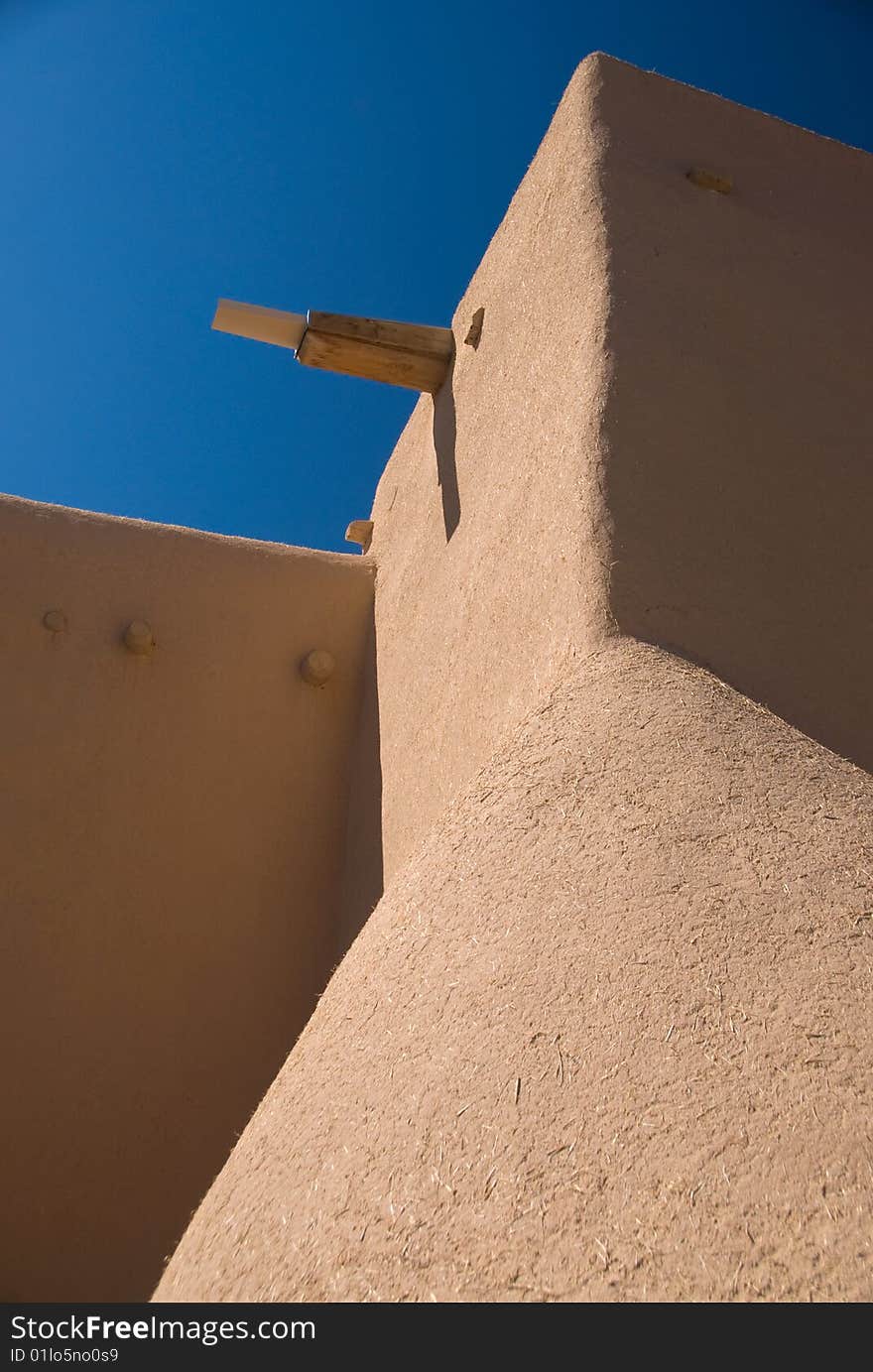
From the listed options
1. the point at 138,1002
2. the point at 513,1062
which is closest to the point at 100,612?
the point at 138,1002

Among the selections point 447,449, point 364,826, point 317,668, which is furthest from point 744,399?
point 317,668

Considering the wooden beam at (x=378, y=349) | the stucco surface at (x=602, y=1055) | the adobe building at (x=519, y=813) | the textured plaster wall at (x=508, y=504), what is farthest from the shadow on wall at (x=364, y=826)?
the stucco surface at (x=602, y=1055)

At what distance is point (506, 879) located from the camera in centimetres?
243

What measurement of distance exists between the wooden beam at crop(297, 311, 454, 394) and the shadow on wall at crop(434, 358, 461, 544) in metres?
0.09

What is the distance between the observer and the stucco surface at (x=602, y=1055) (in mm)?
1574

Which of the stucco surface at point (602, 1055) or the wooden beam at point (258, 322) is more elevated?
the wooden beam at point (258, 322)

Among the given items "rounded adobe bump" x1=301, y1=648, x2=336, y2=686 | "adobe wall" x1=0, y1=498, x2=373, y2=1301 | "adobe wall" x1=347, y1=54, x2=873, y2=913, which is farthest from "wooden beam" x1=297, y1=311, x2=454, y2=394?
"rounded adobe bump" x1=301, y1=648, x2=336, y2=686

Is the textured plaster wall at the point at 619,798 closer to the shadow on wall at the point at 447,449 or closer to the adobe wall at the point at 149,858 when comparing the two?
the shadow on wall at the point at 447,449

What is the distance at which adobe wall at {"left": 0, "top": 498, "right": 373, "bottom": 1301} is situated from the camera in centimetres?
426

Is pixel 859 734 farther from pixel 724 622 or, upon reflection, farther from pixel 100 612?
pixel 100 612

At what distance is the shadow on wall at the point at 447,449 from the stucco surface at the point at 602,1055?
5.92 ft

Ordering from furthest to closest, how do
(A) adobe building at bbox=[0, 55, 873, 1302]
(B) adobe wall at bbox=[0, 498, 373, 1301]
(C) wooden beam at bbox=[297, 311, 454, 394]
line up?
(C) wooden beam at bbox=[297, 311, 454, 394]
(B) adobe wall at bbox=[0, 498, 373, 1301]
(A) adobe building at bbox=[0, 55, 873, 1302]

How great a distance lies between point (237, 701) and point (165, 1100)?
184 cm

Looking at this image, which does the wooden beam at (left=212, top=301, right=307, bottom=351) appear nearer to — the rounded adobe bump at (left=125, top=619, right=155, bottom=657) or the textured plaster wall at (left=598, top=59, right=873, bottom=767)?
the rounded adobe bump at (left=125, top=619, right=155, bottom=657)
